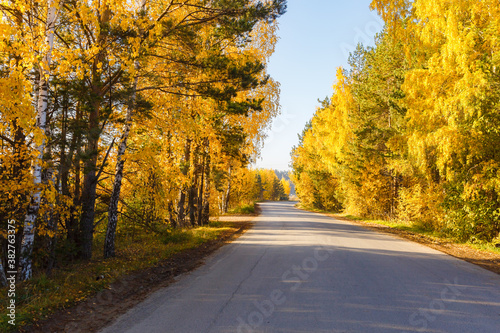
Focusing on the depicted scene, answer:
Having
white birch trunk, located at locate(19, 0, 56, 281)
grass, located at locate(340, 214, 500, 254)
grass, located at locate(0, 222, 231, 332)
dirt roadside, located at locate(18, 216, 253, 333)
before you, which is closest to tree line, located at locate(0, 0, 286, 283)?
white birch trunk, located at locate(19, 0, 56, 281)

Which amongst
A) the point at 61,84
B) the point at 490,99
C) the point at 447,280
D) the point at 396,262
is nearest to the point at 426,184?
the point at 490,99

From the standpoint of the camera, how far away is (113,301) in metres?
5.68

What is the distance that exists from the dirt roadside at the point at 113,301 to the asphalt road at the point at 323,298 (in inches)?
11.8

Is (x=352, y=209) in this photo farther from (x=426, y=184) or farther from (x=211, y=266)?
(x=211, y=266)

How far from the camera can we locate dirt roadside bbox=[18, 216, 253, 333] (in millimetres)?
4543

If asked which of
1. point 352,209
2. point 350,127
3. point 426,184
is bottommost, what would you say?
point 352,209

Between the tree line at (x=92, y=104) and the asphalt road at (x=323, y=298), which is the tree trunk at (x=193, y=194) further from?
the asphalt road at (x=323, y=298)

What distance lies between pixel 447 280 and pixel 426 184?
14.4 meters

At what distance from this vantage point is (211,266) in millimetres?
8375

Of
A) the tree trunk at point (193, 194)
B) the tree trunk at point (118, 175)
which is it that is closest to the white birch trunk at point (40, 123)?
the tree trunk at point (118, 175)

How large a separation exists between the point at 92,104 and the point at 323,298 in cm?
734

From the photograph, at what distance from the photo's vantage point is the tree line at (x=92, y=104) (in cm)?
647

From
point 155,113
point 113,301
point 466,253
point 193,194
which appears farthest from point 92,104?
point 466,253

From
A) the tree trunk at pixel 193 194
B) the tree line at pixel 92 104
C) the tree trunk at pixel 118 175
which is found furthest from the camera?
the tree trunk at pixel 193 194
